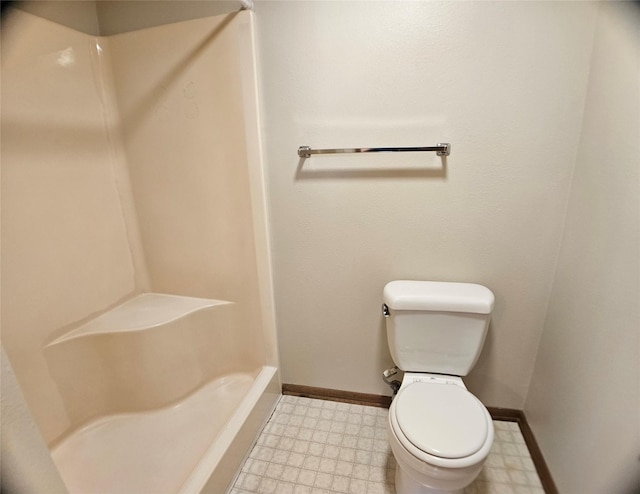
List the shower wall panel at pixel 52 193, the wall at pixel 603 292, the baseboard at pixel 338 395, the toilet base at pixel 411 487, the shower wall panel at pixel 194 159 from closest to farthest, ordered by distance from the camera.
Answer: the wall at pixel 603 292
the toilet base at pixel 411 487
the shower wall panel at pixel 52 193
the shower wall panel at pixel 194 159
the baseboard at pixel 338 395

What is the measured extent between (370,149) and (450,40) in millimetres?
475

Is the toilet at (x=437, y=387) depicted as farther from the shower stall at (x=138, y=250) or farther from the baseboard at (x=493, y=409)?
the shower stall at (x=138, y=250)

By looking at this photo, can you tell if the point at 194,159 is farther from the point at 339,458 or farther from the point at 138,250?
the point at 339,458

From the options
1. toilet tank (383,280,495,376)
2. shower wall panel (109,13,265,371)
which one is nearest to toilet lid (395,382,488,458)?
toilet tank (383,280,495,376)

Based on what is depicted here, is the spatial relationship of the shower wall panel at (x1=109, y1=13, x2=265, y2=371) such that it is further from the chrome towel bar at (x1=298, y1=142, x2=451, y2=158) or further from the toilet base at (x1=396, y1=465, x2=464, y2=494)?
the toilet base at (x1=396, y1=465, x2=464, y2=494)

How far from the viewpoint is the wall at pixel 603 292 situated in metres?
0.83

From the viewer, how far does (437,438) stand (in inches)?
36.5

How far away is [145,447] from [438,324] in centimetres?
137

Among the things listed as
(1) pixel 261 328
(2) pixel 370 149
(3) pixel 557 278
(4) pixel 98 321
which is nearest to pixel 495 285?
(3) pixel 557 278

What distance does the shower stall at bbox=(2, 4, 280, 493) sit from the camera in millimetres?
1183

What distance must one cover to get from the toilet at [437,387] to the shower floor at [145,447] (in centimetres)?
84

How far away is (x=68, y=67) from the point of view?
1313mm

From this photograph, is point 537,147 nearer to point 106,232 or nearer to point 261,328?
point 261,328

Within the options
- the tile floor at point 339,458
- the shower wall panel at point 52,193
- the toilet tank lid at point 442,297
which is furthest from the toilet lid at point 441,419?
the shower wall panel at point 52,193
